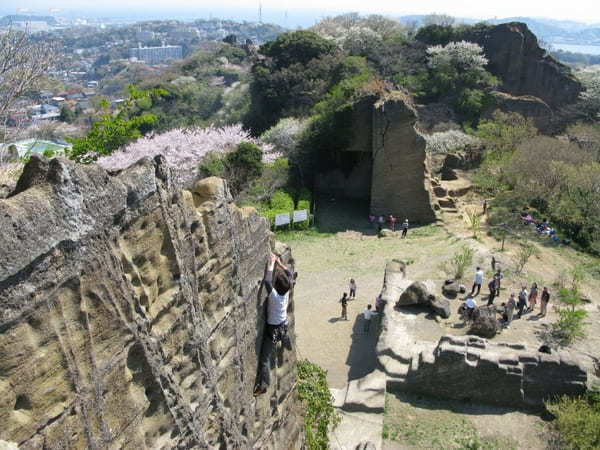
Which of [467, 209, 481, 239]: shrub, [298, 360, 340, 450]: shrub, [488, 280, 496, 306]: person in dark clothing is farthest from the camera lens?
[467, 209, 481, 239]: shrub

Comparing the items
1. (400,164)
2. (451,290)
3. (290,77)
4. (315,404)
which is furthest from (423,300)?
(290,77)

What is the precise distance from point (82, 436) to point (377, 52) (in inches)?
1396

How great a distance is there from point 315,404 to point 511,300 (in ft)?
22.0

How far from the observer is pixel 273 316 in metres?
5.46

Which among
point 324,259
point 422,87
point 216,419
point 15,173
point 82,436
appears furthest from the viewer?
point 422,87

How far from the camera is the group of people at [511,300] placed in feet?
39.9

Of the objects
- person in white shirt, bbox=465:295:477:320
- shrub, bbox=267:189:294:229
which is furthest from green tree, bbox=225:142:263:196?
person in white shirt, bbox=465:295:477:320

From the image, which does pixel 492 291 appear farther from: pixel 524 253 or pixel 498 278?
pixel 524 253

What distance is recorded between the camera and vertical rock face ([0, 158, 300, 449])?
2.67 metres

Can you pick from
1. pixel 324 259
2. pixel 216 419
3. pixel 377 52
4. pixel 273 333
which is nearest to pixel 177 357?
pixel 216 419

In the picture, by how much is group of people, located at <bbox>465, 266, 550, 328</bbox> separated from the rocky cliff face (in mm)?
25221

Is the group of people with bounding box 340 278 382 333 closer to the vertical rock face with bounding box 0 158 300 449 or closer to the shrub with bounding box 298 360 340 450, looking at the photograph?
the shrub with bounding box 298 360 340 450

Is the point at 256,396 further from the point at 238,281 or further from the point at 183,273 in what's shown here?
the point at 183,273

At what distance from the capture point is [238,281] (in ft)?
16.1
